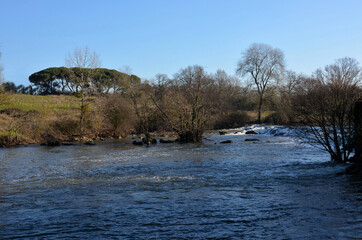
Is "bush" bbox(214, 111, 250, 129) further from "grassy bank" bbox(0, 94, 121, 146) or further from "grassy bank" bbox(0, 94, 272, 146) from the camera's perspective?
"grassy bank" bbox(0, 94, 121, 146)

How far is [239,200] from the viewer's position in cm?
927

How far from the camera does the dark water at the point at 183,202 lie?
267 inches

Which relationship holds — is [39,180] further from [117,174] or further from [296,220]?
[296,220]

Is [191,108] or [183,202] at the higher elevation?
[191,108]

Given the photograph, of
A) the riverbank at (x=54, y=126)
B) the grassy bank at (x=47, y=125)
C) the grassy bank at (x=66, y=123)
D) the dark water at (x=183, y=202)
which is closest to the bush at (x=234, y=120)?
the grassy bank at (x=66, y=123)

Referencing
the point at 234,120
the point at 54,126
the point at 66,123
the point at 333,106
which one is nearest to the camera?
the point at 333,106

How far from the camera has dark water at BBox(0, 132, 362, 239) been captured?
677 centimetres

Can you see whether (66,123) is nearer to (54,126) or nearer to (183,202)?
(54,126)

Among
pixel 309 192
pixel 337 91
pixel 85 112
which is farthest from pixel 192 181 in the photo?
pixel 85 112

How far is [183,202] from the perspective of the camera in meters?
9.18

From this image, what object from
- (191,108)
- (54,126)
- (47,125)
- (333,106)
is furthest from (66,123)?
(333,106)

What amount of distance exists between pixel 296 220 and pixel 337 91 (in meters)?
8.77

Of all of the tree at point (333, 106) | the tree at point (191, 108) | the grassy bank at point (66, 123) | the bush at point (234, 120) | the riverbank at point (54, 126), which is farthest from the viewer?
the bush at point (234, 120)

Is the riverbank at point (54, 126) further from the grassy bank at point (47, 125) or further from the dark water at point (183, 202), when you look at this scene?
the dark water at point (183, 202)
